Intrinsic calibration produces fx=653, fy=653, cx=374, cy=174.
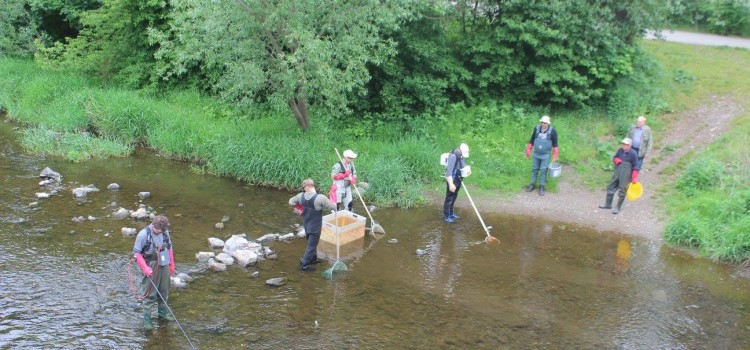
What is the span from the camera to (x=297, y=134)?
16.8 metres

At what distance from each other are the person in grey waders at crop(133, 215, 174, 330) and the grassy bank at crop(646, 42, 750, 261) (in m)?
9.31

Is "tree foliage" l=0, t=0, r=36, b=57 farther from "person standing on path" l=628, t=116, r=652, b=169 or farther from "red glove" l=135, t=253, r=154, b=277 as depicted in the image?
"person standing on path" l=628, t=116, r=652, b=169

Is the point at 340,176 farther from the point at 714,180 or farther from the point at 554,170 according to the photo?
the point at 714,180

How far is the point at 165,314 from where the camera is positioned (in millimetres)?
9078

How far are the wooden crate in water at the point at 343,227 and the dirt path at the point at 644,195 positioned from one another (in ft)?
10.3

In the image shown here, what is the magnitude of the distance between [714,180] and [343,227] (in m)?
8.28

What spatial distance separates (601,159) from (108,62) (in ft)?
51.5

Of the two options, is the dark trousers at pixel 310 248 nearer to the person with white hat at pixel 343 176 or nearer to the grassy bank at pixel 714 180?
the person with white hat at pixel 343 176

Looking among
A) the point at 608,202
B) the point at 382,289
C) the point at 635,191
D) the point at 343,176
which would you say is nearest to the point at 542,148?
the point at 608,202

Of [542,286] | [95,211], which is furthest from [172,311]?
[542,286]

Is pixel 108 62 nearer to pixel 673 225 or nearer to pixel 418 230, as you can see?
pixel 418 230

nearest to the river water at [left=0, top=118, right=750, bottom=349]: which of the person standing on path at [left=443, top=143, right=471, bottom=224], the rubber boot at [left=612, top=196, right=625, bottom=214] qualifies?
the person standing on path at [left=443, top=143, right=471, bottom=224]

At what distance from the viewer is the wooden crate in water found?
1183 centimetres

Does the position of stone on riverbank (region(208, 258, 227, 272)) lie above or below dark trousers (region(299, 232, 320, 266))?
below
